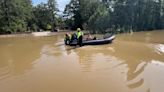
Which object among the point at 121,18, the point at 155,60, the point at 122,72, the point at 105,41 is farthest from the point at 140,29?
the point at 122,72

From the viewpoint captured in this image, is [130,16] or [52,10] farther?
[52,10]

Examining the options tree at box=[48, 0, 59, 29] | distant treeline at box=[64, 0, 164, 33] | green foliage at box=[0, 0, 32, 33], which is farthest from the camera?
tree at box=[48, 0, 59, 29]

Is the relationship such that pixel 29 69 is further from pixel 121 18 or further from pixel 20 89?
pixel 121 18

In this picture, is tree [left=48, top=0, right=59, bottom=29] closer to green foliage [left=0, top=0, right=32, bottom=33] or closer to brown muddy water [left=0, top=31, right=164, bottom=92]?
green foliage [left=0, top=0, right=32, bottom=33]

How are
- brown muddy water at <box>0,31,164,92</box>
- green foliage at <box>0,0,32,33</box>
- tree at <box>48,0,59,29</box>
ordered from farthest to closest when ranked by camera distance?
tree at <box>48,0,59,29</box> → green foliage at <box>0,0,32,33</box> → brown muddy water at <box>0,31,164,92</box>

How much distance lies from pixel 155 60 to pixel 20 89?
6.70m

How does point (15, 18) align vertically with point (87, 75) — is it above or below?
above

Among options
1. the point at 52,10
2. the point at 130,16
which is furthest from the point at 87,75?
the point at 52,10

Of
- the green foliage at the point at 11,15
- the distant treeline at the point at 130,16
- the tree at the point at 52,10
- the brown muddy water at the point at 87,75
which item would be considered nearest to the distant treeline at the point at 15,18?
the green foliage at the point at 11,15

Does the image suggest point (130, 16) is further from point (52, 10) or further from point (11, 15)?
point (52, 10)

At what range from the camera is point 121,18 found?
41031 millimetres

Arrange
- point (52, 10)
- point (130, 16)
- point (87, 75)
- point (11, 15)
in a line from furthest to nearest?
point (52, 10)
point (11, 15)
point (130, 16)
point (87, 75)

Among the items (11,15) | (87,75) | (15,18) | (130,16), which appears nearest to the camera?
(87,75)

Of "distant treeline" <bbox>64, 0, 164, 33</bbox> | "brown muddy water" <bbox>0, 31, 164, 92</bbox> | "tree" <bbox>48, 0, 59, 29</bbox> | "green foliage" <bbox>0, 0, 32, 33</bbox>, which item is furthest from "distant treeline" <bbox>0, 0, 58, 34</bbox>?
"brown muddy water" <bbox>0, 31, 164, 92</bbox>
